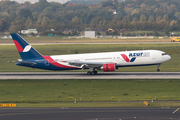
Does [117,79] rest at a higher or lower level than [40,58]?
lower

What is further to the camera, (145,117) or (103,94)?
(103,94)

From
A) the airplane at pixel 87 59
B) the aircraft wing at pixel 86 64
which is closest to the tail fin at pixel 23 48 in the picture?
the airplane at pixel 87 59

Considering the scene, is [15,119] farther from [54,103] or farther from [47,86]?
[47,86]

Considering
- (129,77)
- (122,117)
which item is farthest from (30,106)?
(129,77)

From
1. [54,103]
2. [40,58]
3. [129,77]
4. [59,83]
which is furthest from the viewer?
[40,58]

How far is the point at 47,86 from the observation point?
4522 centimetres

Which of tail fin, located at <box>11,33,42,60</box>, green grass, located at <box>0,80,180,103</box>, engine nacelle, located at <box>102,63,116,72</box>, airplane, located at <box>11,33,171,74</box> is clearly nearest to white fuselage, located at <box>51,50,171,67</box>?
airplane, located at <box>11,33,171,74</box>

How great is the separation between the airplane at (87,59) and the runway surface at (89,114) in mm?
24964

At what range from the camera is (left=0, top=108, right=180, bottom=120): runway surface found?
87.1 ft

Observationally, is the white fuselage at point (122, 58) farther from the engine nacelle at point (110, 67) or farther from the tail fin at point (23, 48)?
the tail fin at point (23, 48)

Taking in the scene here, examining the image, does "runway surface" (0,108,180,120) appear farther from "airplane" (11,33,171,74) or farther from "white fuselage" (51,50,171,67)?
"white fuselage" (51,50,171,67)

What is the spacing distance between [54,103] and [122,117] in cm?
1021

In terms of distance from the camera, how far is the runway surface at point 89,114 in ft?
87.1

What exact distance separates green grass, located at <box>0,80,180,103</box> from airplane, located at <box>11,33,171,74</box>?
260 inches
